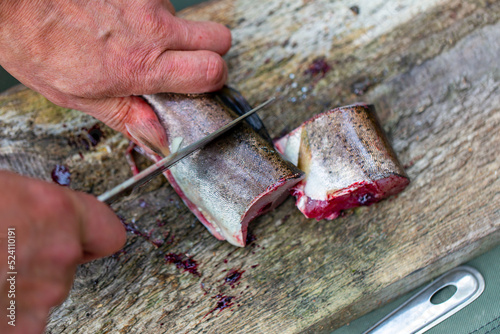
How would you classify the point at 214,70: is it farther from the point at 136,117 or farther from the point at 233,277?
the point at 233,277

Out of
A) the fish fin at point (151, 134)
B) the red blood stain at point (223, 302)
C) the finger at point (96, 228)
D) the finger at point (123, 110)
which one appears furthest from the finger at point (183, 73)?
the red blood stain at point (223, 302)

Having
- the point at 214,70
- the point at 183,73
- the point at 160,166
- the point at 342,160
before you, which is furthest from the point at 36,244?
the point at 342,160

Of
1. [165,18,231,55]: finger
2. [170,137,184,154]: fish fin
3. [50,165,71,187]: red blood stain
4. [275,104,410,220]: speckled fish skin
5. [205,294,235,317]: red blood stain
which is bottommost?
[205,294,235,317]: red blood stain

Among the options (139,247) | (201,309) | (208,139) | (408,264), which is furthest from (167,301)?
(408,264)

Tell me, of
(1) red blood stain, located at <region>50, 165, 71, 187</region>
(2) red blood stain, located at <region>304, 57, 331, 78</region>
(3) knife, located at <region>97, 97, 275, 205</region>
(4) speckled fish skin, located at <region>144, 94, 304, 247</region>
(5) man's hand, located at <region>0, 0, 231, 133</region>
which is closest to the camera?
(3) knife, located at <region>97, 97, 275, 205</region>

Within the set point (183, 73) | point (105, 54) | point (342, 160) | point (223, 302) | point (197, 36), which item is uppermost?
point (105, 54)

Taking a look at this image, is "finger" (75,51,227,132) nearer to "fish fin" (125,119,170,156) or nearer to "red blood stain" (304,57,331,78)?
"fish fin" (125,119,170,156)

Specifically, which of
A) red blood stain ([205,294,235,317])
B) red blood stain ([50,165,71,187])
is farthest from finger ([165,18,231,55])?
red blood stain ([205,294,235,317])
